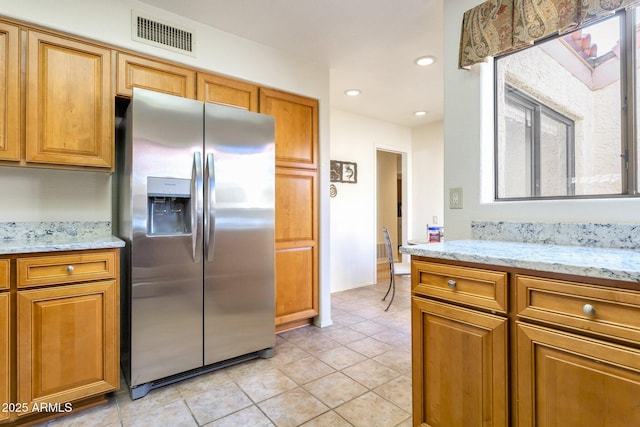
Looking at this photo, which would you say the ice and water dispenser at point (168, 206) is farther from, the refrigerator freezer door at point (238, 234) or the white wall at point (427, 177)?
the white wall at point (427, 177)

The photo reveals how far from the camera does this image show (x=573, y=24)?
1.53 m

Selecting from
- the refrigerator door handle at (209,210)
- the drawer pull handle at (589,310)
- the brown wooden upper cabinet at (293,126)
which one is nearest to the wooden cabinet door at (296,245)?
the brown wooden upper cabinet at (293,126)

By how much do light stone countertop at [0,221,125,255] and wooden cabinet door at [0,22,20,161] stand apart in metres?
0.50

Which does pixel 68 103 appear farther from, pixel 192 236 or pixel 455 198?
pixel 455 198

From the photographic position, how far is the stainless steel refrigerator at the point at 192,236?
1933 mm

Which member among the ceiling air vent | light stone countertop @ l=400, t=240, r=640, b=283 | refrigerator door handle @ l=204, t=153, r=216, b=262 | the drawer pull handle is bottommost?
the drawer pull handle

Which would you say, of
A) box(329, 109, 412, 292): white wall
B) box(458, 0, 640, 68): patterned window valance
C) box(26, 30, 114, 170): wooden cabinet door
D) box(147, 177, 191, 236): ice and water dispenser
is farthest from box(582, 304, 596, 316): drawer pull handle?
box(329, 109, 412, 292): white wall

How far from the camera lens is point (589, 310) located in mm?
974

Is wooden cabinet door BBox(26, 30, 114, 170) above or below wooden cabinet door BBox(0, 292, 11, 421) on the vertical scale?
above

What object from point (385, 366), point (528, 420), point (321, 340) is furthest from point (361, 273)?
point (528, 420)

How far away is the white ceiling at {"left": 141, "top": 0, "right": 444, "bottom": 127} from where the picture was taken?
2.23 metres

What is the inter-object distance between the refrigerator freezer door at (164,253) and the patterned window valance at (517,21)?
1759 millimetres

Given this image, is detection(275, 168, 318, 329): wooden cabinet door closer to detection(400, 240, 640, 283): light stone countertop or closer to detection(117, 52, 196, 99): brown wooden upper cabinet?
detection(117, 52, 196, 99): brown wooden upper cabinet

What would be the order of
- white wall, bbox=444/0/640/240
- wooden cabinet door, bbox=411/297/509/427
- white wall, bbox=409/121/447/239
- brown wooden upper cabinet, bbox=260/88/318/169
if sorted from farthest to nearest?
white wall, bbox=409/121/447/239
brown wooden upper cabinet, bbox=260/88/318/169
white wall, bbox=444/0/640/240
wooden cabinet door, bbox=411/297/509/427
